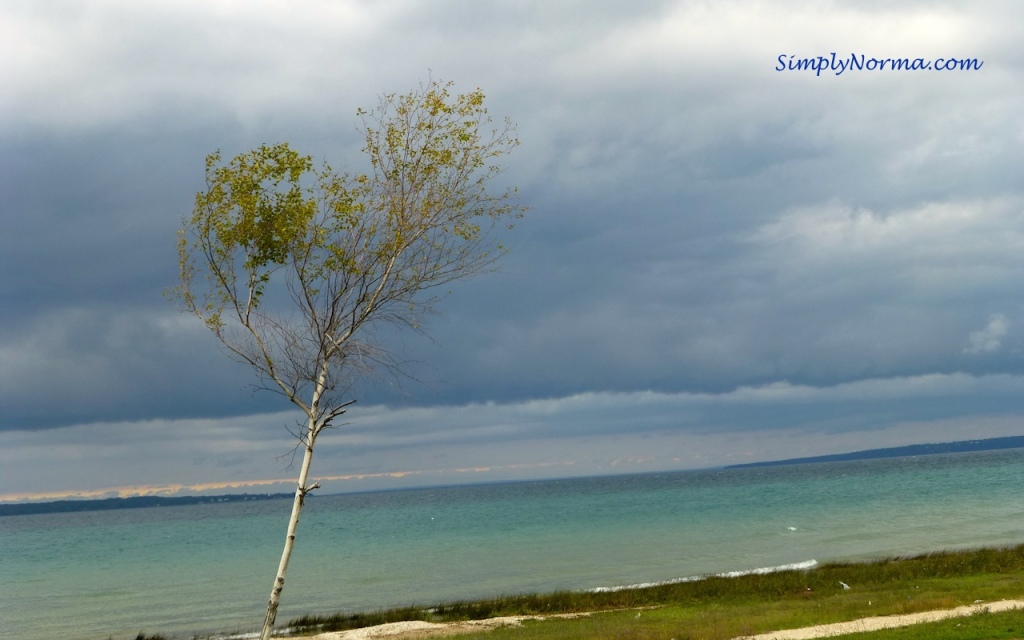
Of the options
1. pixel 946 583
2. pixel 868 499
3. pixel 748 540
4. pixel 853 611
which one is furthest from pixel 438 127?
pixel 868 499

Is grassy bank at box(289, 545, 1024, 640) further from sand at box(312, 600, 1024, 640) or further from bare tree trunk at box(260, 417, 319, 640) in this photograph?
bare tree trunk at box(260, 417, 319, 640)

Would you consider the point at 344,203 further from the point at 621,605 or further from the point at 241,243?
the point at 621,605

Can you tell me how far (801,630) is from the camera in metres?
23.1

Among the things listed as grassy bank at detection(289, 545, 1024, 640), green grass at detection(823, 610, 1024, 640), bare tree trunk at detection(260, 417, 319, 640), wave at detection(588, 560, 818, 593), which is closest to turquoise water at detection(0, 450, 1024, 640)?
wave at detection(588, 560, 818, 593)

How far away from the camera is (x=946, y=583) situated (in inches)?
1271

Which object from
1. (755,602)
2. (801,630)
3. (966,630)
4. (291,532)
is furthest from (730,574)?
(291,532)

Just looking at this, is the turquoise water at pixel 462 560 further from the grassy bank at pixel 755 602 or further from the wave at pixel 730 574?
the grassy bank at pixel 755 602

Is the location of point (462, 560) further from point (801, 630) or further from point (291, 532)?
point (291, 532)

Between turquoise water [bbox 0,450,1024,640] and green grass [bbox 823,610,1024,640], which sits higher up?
green grass [bbox 823,610,1024,640]

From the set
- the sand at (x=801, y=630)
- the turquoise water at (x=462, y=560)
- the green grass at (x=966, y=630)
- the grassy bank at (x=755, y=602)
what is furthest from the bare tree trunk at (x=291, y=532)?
the turquoise water at (x=462, y=560)

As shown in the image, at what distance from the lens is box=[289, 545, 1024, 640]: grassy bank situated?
1006 inches

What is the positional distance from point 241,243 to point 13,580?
60099 mm

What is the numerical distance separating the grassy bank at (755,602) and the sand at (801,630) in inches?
37.5

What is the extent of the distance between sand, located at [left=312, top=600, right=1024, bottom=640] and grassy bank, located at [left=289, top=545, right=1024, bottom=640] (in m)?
0.95
